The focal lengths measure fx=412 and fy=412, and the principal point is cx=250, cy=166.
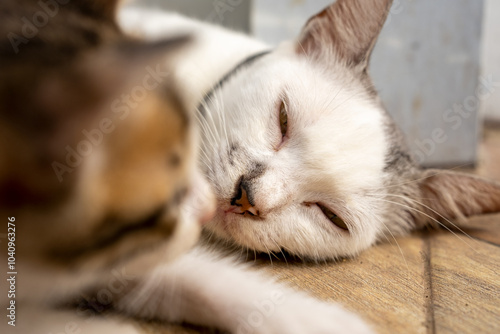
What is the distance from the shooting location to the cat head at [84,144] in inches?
14.8

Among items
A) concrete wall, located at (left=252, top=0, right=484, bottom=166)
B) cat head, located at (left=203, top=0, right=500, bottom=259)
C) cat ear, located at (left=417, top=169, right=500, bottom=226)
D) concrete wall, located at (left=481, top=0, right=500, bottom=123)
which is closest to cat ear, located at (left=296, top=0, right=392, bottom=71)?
cat head, located at (left=203, top=0, right=500, bottom=259)

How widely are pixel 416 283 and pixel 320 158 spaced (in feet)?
1.06

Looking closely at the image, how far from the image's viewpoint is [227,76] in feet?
3.73

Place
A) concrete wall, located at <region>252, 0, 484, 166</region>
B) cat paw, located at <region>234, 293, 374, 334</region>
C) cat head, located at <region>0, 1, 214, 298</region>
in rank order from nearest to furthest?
cat head, located at <region>0, 1, 214, 298</region>
cat paw, located at <region>234, 293, 374, 334</region>
concrete wall, located at <region>252, 0, 484, 166</region>

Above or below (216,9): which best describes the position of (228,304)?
below

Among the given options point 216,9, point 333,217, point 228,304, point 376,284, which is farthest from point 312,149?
point 216,9

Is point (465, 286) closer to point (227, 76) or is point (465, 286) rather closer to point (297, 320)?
point (297, 320)

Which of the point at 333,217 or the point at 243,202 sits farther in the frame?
the point at 333,217

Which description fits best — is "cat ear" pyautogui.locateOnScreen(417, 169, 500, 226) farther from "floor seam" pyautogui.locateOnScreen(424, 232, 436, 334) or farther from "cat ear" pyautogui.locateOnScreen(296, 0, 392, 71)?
"cat ear" pyautogui.locateOnScreen(296, 0, 392, 71)

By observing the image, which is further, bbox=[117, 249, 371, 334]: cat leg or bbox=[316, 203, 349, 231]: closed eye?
bbox=[316, 203, 349, 231]: closed eye

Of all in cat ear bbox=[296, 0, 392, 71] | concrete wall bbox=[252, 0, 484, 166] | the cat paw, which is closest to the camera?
the cat paw

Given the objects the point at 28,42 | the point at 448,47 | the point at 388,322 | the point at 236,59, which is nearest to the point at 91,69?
the point at 28,42

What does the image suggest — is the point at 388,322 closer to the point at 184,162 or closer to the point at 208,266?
the point at 208,266

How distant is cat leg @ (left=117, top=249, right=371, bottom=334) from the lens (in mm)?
618
